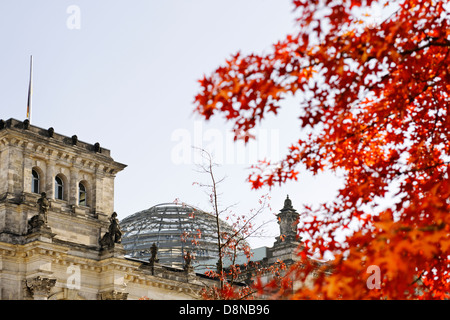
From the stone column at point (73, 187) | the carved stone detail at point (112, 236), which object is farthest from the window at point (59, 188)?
the carved stone detail at point (112, 236)

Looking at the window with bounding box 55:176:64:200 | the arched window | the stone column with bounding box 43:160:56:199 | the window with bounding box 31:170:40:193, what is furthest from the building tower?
the window with bounding box 31:170:40:193

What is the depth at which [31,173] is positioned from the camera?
1713 inches

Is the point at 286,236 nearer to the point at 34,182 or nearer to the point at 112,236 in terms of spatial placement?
the point at 112,236

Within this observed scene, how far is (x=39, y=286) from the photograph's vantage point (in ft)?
130

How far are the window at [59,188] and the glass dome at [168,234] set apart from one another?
55.1 ft

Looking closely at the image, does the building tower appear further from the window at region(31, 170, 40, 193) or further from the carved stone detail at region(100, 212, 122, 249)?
the window at region(31, 170, 40, 193)

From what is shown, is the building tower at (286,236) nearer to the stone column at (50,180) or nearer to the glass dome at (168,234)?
the glass dome at (168,234)

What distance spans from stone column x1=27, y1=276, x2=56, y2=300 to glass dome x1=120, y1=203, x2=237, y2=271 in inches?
844

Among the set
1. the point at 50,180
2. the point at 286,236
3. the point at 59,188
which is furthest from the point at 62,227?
the point at 286,236

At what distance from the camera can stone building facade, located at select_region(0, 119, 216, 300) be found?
132 ft

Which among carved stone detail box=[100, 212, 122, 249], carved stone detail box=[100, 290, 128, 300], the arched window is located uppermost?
the arched window

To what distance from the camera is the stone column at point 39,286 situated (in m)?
39.6
